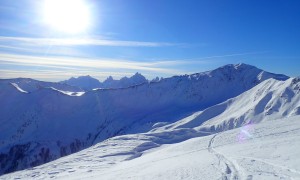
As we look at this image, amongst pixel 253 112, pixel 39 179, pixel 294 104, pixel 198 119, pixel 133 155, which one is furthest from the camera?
pixel 198 119

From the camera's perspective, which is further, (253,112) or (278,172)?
(253,112)

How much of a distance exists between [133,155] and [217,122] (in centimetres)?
11708

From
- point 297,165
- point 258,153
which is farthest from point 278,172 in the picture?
point 258,153

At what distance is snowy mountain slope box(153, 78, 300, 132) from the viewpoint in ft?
513

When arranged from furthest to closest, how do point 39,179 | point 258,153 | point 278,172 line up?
point 39,179, point 258,153, point 278,172

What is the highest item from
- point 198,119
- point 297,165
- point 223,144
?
point 297,165

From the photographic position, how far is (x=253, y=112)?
16688 centimetres

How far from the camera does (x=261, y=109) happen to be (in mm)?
167750

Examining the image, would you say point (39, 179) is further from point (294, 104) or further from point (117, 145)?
point (294, 104)

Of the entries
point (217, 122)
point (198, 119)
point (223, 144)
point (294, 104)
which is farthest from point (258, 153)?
point (198, 119)

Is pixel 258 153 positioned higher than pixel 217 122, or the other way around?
pixel 258 153

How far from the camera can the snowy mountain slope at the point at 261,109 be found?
513 ft

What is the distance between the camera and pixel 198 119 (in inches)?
7726

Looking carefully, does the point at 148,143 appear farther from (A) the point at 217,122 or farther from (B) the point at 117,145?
(A) the point at 217,122
